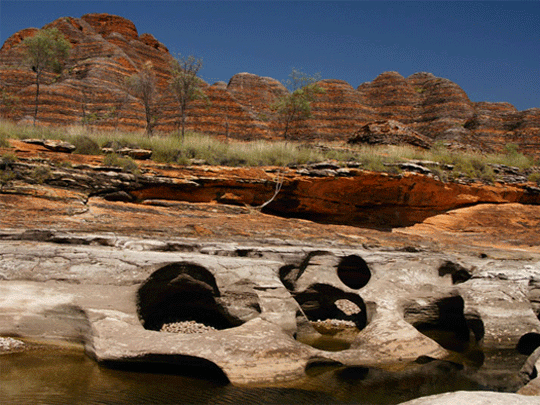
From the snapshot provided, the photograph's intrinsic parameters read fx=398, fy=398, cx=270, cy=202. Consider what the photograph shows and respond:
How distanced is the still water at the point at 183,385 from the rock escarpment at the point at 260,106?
21.1 metres

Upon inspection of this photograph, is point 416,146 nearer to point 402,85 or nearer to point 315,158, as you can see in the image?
point 315,158

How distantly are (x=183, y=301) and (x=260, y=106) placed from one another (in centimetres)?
2851

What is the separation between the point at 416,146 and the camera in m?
18.9

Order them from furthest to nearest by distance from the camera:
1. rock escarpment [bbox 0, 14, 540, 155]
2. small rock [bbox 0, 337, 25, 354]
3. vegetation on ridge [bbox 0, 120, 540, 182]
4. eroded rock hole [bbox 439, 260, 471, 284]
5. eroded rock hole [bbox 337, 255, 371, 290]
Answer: rock escarpment [bbox 0, 14, 540, 155] → vegetation on ridge [bbox 0, 120, 540, 182] → eroded rock hole [bbox 337, 255, 371, 290] → eroded rock hole [bbox 439, 260, 471, 284] → small rock [bbox 0, 337, 25, 354]

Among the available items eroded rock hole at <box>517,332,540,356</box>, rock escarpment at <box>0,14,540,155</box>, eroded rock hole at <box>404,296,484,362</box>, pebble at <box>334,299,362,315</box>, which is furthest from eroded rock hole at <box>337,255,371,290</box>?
rock escarpment at <box>0,14,540,155</box>

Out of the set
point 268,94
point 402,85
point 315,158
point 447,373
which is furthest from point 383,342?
point 402,85

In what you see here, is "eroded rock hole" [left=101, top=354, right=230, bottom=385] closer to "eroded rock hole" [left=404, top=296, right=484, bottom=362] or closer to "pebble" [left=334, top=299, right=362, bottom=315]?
"eroded rock hole" [left=404, top=296, right=484, bottom=362]

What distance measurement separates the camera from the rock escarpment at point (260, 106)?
2839cm

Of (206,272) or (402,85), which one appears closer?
(206,272)

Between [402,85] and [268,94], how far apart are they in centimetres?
1338

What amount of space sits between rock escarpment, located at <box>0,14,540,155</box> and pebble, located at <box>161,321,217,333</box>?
19826 mm

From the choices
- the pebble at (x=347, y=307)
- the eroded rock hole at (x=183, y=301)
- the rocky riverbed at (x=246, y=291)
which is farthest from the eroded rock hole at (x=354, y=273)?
the eroded rock hole at (x=183, y=301)

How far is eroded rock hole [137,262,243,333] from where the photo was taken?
6.59 m

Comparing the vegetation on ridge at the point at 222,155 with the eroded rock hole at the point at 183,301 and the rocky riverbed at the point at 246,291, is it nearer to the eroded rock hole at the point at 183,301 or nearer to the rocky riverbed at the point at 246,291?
the rocky riverbed at the point at 246,291
